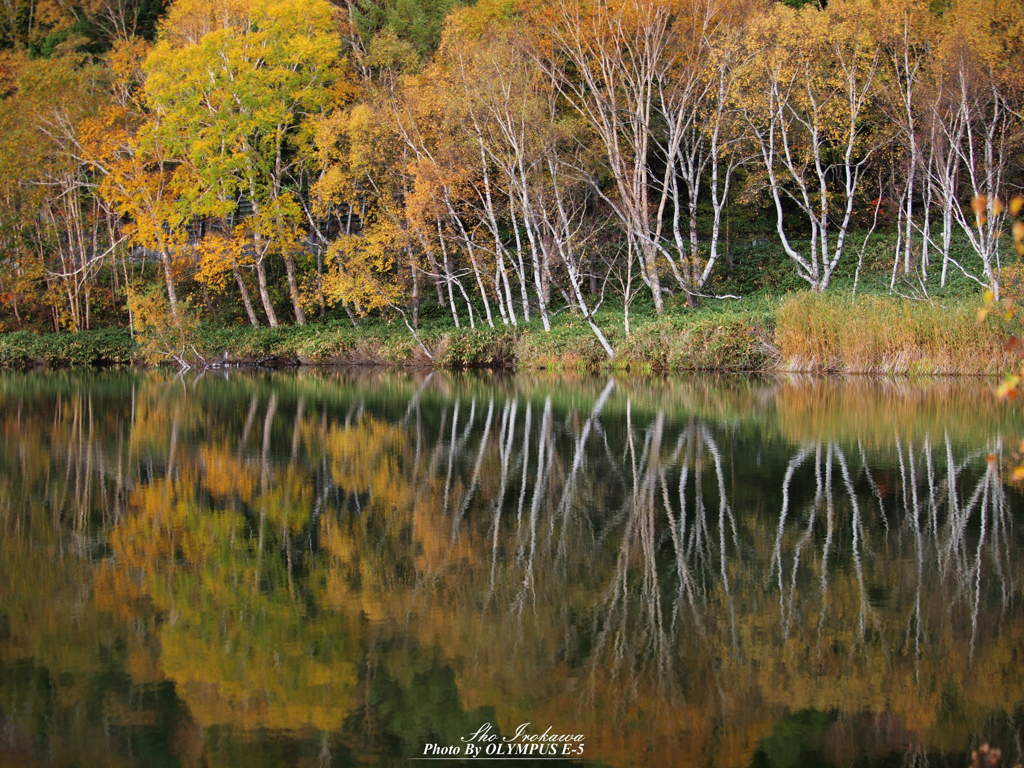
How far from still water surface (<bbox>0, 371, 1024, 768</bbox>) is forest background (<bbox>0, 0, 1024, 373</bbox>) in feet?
49.2

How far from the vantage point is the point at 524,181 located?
93.6 feet

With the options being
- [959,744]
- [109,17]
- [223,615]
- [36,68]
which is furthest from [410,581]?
[109,17]

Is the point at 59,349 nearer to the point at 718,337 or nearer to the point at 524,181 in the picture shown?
the point at 524,181

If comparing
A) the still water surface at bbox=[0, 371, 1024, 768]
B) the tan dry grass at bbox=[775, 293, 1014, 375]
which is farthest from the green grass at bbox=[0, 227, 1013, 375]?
the still water surface at bbox=[0, 371, 1024, 768]

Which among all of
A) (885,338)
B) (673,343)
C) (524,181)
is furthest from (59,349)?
(885,338)

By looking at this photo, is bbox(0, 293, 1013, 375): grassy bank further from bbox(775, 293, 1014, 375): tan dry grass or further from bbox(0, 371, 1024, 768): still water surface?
bbox(0, 371, 1024, 768): still water surface

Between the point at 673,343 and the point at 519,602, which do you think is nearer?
the point at 519,602

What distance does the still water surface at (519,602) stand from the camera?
3.82 m

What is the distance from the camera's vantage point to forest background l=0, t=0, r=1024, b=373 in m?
27.8

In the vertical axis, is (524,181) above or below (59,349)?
above

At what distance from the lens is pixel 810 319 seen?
76.5ft

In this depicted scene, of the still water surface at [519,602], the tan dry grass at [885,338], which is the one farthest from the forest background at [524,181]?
the still water surface at [519,602]

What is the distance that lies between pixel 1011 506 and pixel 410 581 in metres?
5.34

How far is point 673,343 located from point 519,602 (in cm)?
2160
